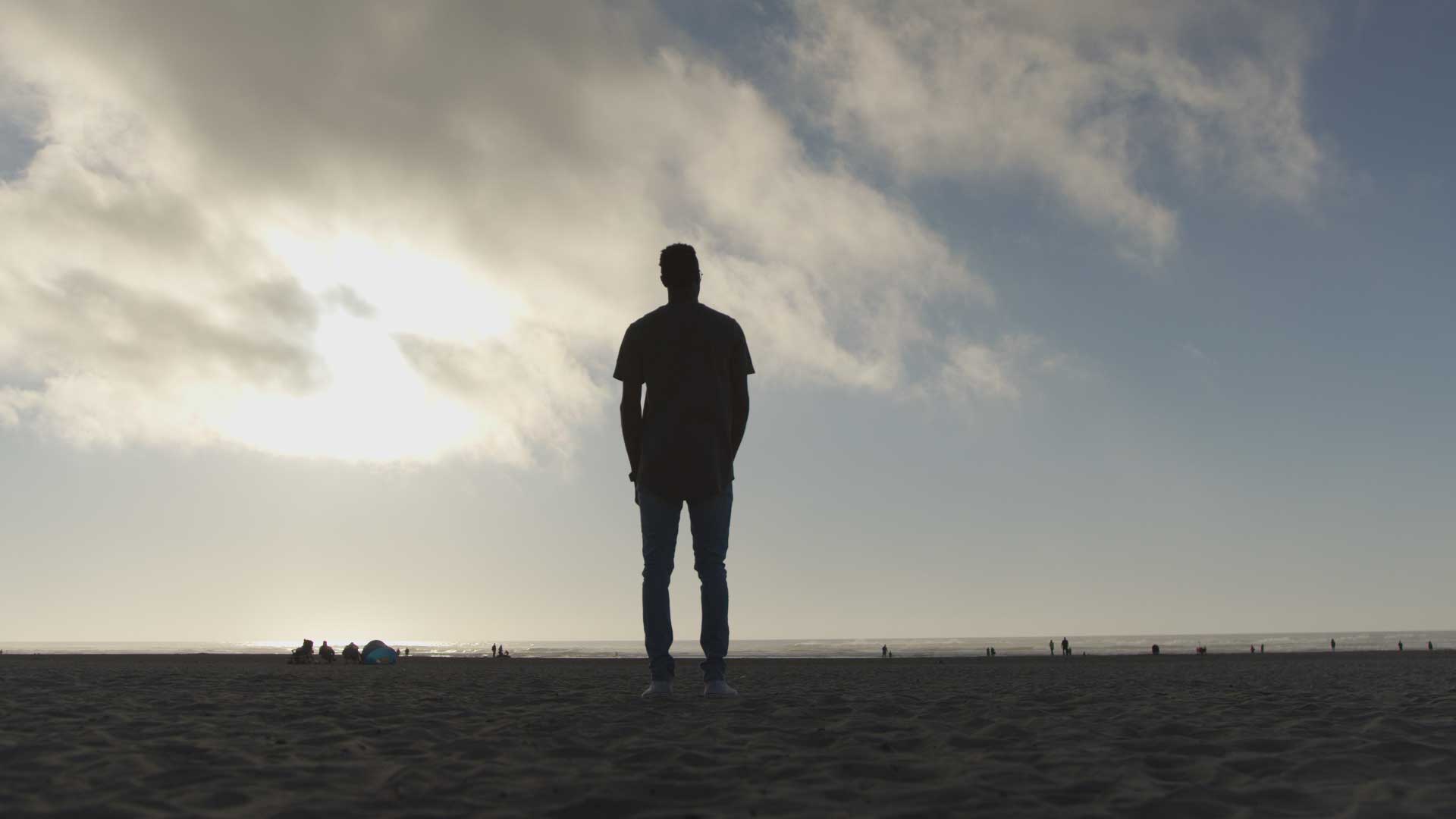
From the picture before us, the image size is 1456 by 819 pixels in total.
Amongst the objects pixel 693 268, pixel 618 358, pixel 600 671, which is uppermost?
pixel 693 268

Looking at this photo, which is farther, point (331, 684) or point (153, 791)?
point (331, 684)

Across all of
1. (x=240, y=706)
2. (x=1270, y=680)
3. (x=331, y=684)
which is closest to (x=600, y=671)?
(x=331, y=684)

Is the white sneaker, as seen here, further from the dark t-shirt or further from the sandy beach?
the dark t-shirt

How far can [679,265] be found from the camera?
22.7 ft

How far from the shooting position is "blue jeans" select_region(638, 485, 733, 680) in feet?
20.7

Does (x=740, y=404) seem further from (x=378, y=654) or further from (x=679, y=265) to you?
(x=378, y=654)

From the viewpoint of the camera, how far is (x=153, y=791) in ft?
10.7

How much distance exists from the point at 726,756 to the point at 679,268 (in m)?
3.93

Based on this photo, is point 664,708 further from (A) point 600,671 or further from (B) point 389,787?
(A) point 600,671

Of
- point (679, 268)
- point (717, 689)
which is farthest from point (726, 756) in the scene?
point (679, 268)

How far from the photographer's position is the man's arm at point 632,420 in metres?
6.56

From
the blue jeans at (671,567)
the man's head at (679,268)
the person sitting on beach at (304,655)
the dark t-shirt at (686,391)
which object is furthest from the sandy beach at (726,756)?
the person sitting on beach at (304,655)

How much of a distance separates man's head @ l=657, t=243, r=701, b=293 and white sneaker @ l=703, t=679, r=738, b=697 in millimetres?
2842

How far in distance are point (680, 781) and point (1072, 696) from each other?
482 cm
